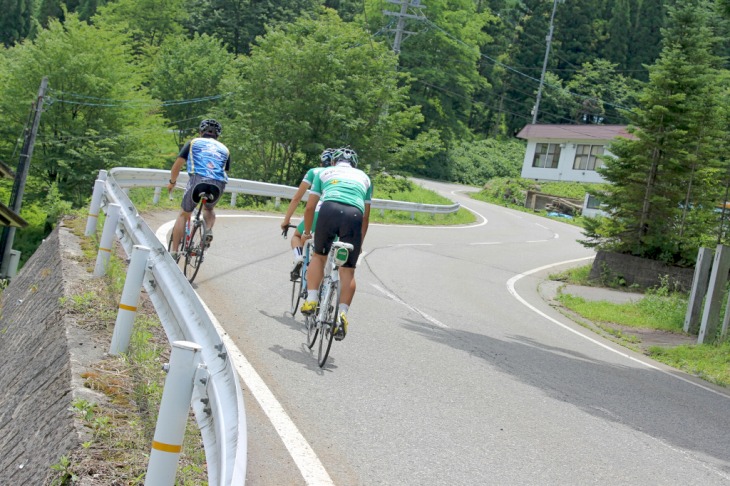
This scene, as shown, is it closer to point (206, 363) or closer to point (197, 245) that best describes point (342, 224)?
point (197, 245)

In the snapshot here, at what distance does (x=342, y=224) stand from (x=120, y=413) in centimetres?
343

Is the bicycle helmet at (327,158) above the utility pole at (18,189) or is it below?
above

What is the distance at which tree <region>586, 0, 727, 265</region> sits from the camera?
853 inches

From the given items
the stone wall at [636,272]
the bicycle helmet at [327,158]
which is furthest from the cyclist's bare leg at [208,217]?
the stone wall at [636,272]

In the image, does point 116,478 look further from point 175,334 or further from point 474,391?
point 474,391

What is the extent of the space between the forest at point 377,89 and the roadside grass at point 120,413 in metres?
10.00

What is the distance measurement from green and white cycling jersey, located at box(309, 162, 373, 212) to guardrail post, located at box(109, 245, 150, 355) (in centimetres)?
236

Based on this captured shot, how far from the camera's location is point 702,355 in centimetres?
1280

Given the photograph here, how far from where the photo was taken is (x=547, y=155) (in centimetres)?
6425

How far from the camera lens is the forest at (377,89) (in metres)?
22.1

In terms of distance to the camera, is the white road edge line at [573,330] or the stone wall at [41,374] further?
the white road edge line at [573,330]

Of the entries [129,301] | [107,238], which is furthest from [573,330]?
[129,301]

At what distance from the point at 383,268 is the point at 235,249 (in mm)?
3214

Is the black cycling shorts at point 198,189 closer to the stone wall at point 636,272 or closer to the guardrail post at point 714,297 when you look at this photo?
the guardrail post at point 714,297
